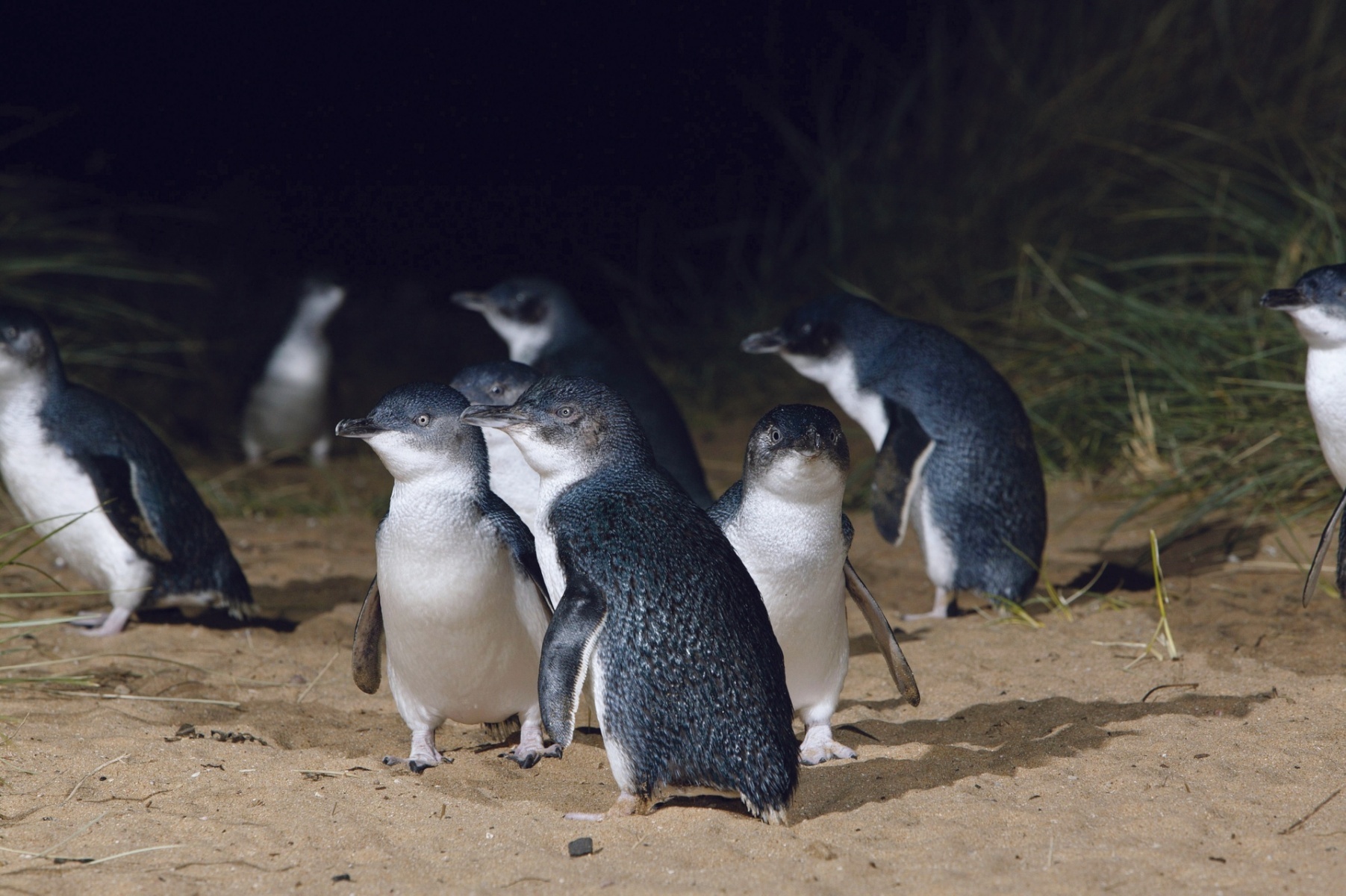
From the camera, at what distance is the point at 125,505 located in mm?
4156

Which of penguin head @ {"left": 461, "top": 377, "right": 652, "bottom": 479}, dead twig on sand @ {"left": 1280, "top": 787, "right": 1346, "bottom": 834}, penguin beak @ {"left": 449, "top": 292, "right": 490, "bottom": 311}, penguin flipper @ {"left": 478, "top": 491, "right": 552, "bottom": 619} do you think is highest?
penguin head @ {"left": 461, "top": 377, "right": 652, "bottom": 479}

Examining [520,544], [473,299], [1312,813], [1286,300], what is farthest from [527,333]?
[1312,813]

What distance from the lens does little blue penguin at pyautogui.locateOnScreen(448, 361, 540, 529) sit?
398 cm

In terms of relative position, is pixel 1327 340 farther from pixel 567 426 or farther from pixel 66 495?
pixel 66 495

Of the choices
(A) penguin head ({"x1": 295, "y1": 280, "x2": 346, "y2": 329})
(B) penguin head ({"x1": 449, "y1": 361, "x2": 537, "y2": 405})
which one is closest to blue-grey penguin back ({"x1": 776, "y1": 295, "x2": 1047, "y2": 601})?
(B) penguin head ({"x1": 449, "y1": 361, "x2": 537, "y2": 405})

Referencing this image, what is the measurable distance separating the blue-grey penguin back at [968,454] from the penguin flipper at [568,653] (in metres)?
1.98

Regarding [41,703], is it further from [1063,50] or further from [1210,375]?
[1063,50]

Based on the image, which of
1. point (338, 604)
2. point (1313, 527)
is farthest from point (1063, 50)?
point (338, 604)

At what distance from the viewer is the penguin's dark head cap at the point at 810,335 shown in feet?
16.5

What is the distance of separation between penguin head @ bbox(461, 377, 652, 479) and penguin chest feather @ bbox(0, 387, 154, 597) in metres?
1.76

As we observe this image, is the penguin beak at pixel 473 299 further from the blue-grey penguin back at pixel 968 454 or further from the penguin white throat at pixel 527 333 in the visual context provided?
the blue-grey penguin back at pixel 968 454

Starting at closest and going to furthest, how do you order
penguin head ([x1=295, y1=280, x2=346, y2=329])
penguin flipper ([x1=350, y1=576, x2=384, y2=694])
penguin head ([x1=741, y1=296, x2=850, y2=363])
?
penguin flipper ([x1=350, y1=576, x2=384, y2=694]) < penguin head ([x1=741, y1=296, x2=850, y2=363]) < penguin head ([x1=295, y1=280, x2=346, y2=329])

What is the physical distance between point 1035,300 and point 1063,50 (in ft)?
7.71

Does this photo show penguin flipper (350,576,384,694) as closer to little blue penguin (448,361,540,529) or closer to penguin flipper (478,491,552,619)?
penguin flipper (478,491,552,619)
